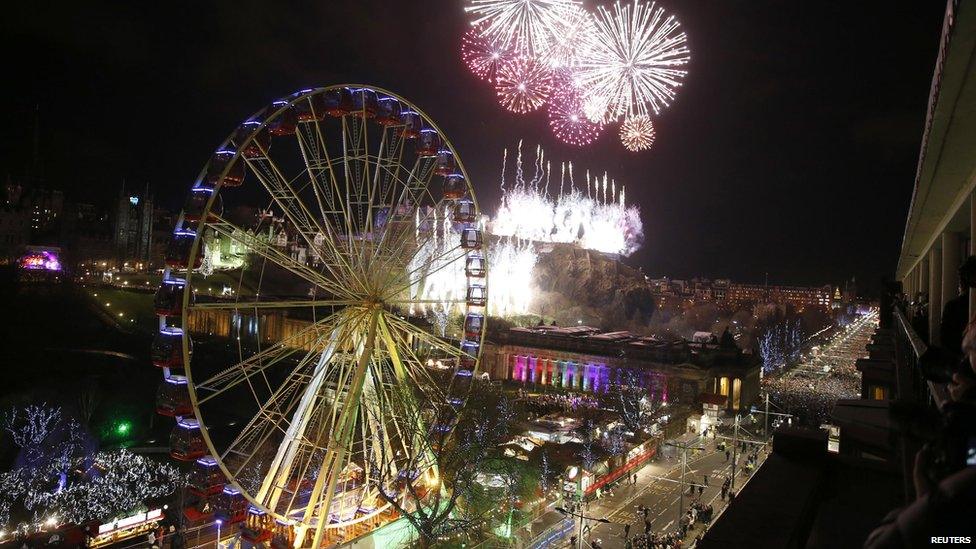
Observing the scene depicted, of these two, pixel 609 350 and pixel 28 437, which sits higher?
pixel 609 350

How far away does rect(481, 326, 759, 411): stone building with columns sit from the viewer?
50.3m

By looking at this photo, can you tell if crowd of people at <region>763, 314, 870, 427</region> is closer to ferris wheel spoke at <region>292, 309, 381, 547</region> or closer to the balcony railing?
the balcony railing

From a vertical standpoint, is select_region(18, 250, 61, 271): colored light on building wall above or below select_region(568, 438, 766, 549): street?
above

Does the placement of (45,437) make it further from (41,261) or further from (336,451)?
(41,261)

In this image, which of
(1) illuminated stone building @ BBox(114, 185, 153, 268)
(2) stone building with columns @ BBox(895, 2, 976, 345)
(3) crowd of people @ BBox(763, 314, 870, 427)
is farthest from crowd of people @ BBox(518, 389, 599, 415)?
(1) illuminated stone building @ BBox(114, 185, 153, 268)

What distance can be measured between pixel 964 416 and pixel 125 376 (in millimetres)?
55193

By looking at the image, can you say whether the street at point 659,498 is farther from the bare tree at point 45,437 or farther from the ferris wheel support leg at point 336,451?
the bare tree at point 45,437

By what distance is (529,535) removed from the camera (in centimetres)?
2281

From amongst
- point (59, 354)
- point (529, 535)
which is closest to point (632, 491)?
point (529, 535)

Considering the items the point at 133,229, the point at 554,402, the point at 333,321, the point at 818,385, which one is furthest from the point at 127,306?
the point at 818,385

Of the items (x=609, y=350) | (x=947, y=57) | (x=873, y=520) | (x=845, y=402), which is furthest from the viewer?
(x=609, y=350)

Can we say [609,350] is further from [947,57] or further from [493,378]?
[947,57]

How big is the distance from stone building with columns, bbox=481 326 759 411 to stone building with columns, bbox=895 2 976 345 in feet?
120

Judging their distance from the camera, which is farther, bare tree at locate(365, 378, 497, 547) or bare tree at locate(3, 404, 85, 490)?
bare tree at locate(3, 404, 85, 490)
